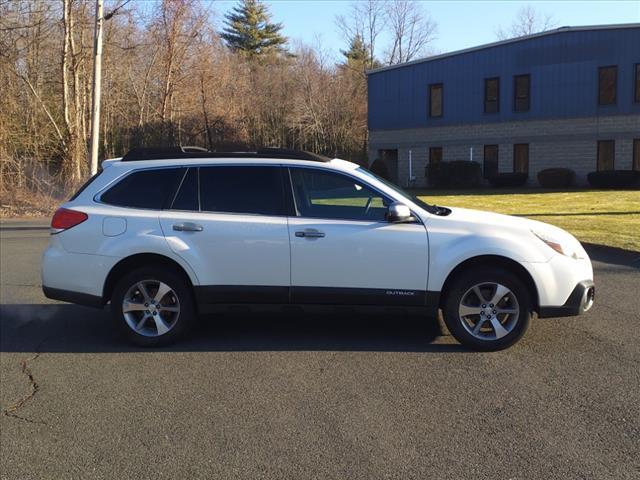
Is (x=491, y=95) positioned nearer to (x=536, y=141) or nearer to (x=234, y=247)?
(x=536, y=141)

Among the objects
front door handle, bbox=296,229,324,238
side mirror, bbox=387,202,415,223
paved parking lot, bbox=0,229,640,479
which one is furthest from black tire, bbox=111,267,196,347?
side mirror, bbox=387,202,415,223

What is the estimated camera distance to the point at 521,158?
3347 centimetres

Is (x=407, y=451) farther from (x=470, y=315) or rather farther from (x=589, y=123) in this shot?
(x=589, y=123)

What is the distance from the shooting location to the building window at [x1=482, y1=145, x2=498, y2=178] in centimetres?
3428

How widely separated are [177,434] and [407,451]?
1.46 meters

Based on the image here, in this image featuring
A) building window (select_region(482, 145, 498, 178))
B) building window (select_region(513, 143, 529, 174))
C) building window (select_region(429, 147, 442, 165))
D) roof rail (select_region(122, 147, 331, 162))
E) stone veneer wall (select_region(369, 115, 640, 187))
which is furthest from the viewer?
building window (select_region(429, 147, 442, 165))

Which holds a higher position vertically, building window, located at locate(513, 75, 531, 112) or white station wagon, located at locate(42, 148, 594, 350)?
building window, located at locate(513, 75, 531, 112)

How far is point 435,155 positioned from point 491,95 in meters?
4.87

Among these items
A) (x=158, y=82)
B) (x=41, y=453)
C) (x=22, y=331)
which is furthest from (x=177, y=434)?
(x=158, y=82)

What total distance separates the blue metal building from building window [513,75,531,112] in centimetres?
5

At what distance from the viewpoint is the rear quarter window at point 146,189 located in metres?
5.62

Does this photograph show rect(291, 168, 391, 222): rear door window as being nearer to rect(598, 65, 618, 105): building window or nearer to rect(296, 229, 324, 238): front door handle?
rect(296, 229, 324, 238): front door handle

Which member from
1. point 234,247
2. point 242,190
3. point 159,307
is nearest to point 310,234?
point 234,247

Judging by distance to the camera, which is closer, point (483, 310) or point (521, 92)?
point (483, 310)
